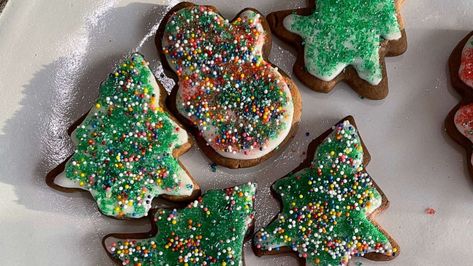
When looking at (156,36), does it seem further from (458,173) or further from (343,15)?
(458,173)

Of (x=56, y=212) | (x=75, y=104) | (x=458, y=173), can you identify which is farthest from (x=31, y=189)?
(x=458, y=173)

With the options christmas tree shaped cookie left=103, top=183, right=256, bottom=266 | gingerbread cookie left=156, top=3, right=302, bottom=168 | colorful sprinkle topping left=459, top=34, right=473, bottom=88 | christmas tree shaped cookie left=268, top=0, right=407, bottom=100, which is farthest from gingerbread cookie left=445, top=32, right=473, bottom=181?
christmas tree shaped cookie left=103, top=183, right=256, bottom=266

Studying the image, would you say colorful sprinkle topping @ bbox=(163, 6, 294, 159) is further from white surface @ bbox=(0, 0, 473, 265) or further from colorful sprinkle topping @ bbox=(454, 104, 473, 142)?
colorful sprinkle topping @ bbox=(454, 104, 473, 142)

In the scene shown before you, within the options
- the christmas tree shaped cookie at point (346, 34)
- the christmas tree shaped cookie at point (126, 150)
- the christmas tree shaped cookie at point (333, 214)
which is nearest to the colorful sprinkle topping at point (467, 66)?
the christmas tree shaped cookie at point (346, 34)

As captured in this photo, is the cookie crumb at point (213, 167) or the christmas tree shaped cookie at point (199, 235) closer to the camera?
the christmas tree shaped cookie at point (199, 235)

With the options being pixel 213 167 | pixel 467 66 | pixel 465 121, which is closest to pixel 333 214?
pixel 213 167

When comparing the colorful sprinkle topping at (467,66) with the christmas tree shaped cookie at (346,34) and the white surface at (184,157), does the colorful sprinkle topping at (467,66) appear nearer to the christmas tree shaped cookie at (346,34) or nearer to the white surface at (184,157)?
the white surface at (184,157)
